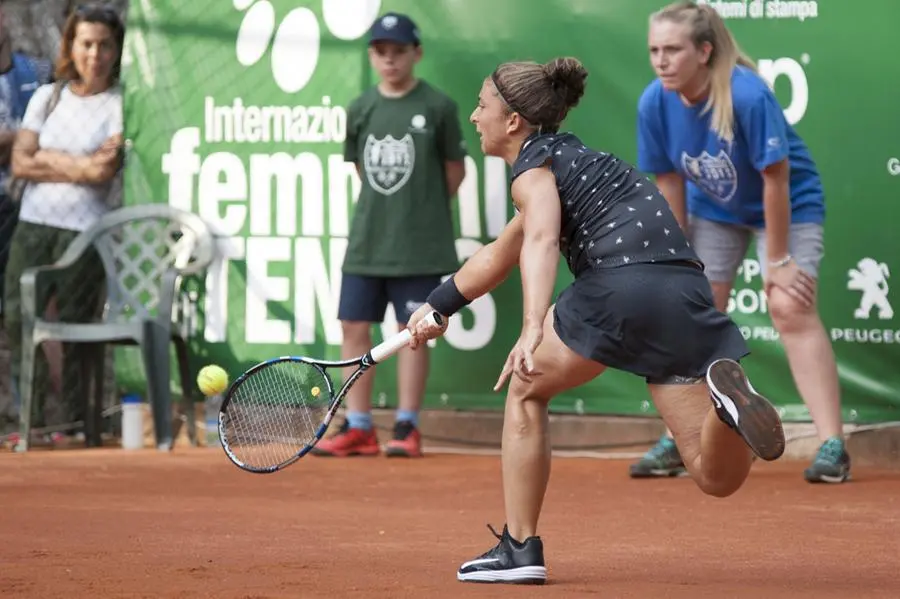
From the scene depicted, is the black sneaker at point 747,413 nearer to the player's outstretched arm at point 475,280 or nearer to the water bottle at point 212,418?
the player's outstretched arm at point 475,280

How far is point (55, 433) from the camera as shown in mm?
9570

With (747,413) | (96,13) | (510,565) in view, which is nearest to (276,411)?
(510,565)

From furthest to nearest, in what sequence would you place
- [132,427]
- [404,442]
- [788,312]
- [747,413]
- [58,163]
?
[132,427]
[58,163]
[404,442]
[788,312]
[747,413]

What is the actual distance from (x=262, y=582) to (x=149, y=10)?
18.4 feet

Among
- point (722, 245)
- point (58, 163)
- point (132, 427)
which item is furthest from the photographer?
point (132, 427)

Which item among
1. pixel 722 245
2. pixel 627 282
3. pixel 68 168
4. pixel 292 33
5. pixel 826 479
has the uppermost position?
pixel 292 33

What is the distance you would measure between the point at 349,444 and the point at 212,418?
1.01 metres

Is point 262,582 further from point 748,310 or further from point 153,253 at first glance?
point 153,253

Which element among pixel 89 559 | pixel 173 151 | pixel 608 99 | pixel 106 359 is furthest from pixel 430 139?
pixel 89 559

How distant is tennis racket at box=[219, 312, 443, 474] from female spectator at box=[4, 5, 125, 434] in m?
4.09

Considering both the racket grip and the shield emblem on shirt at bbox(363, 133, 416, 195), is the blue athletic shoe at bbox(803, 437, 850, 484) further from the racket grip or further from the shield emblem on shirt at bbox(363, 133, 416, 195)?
the racket grip

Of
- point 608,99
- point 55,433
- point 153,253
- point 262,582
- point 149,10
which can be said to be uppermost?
point 149,10

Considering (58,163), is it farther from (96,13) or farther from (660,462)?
(660,462)

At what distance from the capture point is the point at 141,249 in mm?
9516
